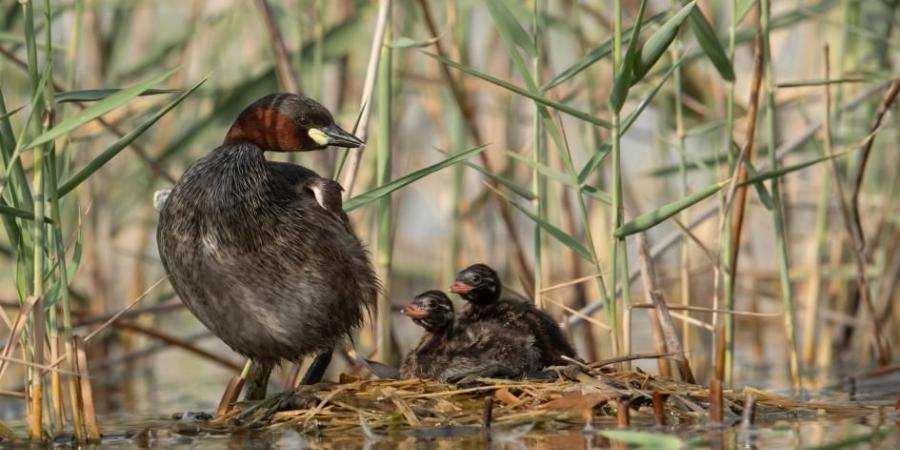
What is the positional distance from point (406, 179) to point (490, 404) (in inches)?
31.9

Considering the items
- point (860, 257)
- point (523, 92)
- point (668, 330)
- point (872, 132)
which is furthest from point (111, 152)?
point (860, 257)

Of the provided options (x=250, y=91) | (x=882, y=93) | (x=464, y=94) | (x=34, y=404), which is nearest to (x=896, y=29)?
(x=882, y=93)

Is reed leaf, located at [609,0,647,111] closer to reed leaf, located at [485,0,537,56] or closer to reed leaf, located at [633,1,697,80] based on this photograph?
reed leaf, located at [633,1,697,80]

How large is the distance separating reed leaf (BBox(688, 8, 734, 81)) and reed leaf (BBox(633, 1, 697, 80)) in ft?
1.34

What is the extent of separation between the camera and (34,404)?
4445 mm

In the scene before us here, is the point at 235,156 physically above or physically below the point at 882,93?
below

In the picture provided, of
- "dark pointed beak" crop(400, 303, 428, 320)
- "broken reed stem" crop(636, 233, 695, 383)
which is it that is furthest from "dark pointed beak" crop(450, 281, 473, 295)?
"broken reed stem" crop(636, 233, 695, 383)

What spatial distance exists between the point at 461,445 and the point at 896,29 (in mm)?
→ 4774

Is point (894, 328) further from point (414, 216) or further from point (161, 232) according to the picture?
point (414, 216)

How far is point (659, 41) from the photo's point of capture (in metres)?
4.46

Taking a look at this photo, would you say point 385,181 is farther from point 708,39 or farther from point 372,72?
point 708,39

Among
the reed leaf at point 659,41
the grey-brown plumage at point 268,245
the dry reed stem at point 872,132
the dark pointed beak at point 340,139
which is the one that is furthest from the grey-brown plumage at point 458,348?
the dry reed stem at point 872,132

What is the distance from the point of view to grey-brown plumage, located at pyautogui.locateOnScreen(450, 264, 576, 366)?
537 centimetres

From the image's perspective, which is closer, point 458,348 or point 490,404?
point 490,404
